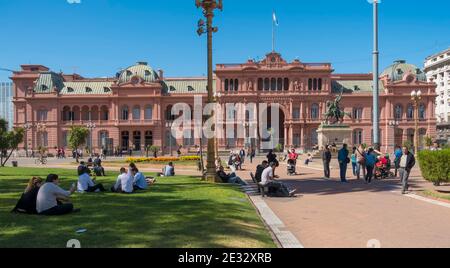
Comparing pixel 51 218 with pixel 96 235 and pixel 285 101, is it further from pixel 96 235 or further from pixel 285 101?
pixel 285 101

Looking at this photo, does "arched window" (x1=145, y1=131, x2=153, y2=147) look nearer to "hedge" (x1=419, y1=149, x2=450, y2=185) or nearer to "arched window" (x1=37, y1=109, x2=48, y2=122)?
"arched window" (x1=37, y1=109, x2=48, y2=122)

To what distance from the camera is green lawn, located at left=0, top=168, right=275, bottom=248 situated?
7.14 metres

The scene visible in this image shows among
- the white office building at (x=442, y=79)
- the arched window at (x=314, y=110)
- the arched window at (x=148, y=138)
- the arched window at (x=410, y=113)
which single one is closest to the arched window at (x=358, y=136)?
the arched window at (x=314, y=110)

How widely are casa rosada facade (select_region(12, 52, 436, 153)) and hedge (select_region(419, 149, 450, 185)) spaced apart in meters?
56.9

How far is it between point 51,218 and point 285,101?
222 ft

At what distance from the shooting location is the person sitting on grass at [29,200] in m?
9.70

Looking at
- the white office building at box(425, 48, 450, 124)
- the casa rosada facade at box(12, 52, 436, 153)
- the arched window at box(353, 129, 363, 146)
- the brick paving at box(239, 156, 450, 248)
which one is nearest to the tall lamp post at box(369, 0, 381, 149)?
the brick paving at box(239, 156, 450, 248)

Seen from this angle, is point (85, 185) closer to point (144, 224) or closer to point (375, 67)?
point (144, 224)

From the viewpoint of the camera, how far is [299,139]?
7525 cm

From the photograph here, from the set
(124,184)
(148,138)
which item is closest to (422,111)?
(148,138)

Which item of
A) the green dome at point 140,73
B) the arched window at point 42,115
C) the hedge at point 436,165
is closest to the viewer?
the hedge at point 436,165

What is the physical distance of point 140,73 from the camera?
7844 cm

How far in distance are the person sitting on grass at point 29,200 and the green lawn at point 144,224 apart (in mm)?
292

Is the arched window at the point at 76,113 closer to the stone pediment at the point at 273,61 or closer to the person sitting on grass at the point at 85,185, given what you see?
the stone pediment at the point at 273,61
